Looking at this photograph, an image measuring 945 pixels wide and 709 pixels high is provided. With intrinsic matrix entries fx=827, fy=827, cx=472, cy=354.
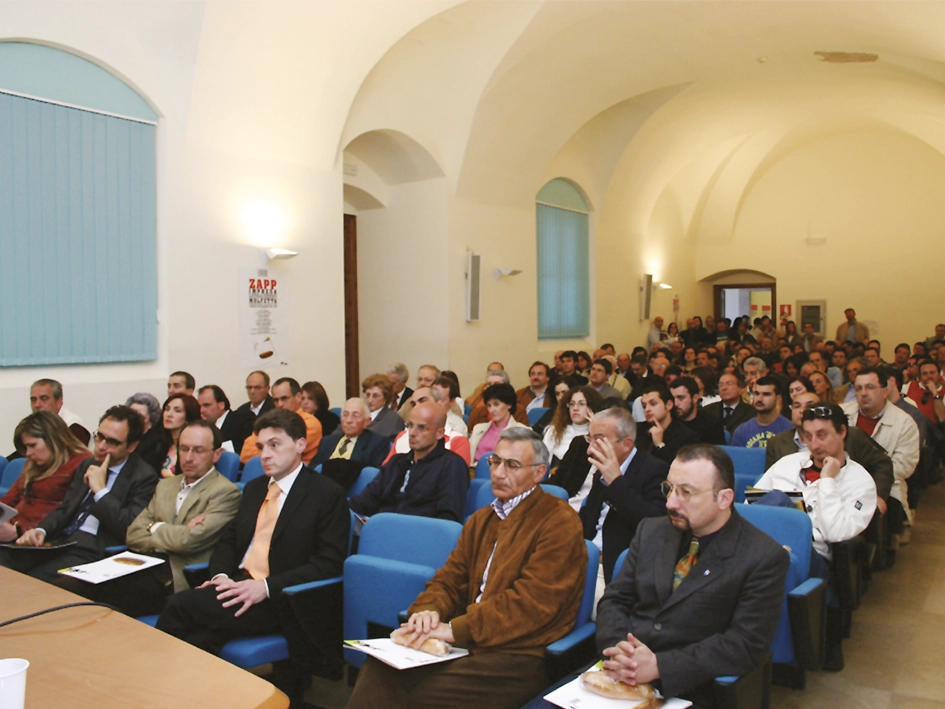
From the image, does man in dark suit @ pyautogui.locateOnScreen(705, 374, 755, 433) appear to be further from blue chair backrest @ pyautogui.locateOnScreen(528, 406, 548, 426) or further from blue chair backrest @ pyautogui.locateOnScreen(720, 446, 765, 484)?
blue chair backrest @ pyautogui.locateOnScreen(528, 406, 548, 426)

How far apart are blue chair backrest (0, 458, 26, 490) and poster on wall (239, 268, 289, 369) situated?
2651 millimetres

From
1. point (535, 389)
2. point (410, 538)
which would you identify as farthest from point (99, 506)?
point (535, 389)

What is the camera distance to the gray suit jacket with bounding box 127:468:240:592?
353 centimetres

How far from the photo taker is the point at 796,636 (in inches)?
114

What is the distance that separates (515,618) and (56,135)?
214 inches

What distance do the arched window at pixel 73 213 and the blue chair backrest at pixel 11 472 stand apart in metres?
1.28

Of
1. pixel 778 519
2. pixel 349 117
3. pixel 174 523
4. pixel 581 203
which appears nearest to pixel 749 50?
pixel 581 203

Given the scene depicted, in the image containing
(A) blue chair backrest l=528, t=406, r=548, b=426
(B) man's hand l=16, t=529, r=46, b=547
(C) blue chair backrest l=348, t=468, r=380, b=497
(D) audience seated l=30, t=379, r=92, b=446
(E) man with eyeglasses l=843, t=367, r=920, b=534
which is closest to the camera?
(B) man's hand l=16, t=529, r=46, b=547

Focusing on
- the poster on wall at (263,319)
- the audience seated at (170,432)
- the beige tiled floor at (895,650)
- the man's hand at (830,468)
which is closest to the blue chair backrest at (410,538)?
the beige tiled floor at (895,650)

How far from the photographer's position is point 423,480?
4.02 m

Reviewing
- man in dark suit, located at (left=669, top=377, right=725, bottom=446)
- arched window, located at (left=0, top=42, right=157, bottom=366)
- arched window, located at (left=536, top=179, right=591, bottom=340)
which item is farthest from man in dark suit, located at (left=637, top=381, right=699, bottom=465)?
arched window, located at (left=536, top=179, right=591, bottom=340)

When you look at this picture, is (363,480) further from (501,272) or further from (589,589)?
(501,272)

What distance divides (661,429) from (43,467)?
3333 millimetres

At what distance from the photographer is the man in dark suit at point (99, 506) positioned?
3799mm
